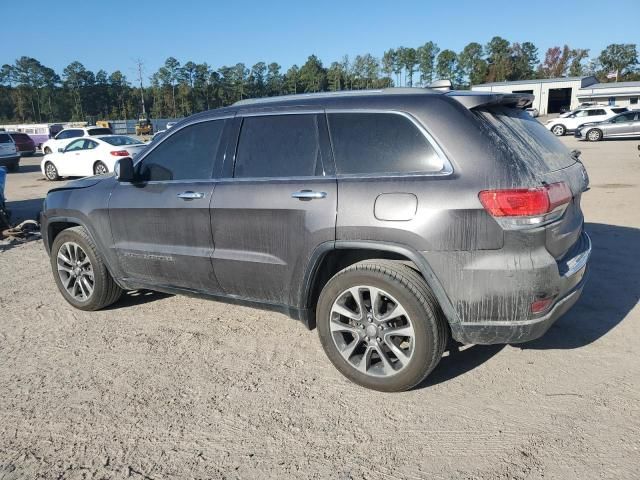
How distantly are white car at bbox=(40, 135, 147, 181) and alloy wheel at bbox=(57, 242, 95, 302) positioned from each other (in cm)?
1132

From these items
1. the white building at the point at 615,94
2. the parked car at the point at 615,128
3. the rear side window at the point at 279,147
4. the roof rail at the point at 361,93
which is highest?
the white building at the point at 615,94

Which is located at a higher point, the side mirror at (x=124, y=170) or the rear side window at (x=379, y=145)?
the rear side window at (x=379, y=145)

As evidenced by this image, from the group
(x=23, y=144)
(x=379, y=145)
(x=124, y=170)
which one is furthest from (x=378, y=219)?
(x=23, y=144)

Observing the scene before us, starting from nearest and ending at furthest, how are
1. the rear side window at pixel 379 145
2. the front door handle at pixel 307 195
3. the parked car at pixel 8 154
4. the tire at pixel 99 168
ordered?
→ 1. the rear side window at pixel 379 145
2. the front door handle at pixel 307 195
3. the tire at pixel 99 168
4. the parked car at pixel 8 154

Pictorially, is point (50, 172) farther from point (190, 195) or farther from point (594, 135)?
point (594, 135)

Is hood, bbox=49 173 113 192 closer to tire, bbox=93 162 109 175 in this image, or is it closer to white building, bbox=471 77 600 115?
tire, bbox=93 162 109 175

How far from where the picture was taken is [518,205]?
282 centimetres

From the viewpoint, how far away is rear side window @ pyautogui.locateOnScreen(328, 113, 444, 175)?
10.1 feet

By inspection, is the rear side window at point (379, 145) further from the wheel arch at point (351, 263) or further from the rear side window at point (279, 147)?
the wheel arch at point (351, 263)

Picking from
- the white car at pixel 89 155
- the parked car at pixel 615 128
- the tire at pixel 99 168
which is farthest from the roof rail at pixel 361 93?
the parked car at pixel 615 128

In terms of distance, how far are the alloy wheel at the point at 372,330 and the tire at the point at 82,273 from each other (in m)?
2.49

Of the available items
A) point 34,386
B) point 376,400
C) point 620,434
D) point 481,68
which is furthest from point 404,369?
point 481,68

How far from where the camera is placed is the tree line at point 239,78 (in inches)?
3593

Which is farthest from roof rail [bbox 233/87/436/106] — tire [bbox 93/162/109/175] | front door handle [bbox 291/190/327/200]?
tire [bbox 93/162/109/175]
